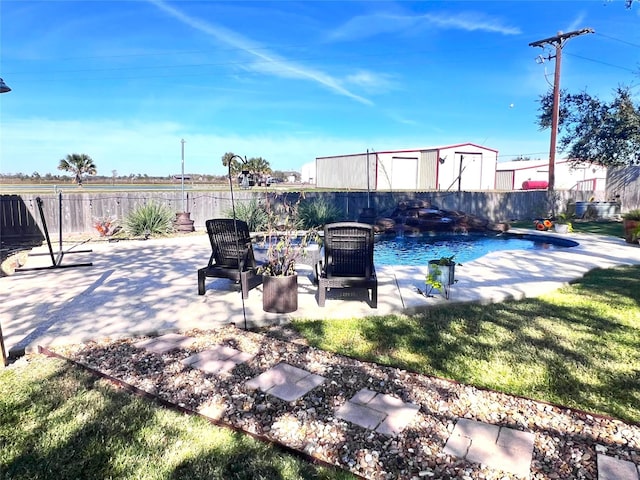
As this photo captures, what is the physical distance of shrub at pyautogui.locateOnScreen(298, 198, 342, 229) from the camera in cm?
1219

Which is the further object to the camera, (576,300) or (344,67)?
(344,67)

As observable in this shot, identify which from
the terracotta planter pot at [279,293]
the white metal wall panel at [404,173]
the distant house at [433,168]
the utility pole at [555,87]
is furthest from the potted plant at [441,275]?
the white metal wall panel at [404,173]

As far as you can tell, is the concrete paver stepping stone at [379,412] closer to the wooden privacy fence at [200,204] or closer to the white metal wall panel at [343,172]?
the wooden privacy fence at [200,204]

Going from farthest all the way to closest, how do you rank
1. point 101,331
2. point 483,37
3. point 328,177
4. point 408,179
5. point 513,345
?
point 328,177, point 408,179, point 483,37, point 101,331, point 513,345

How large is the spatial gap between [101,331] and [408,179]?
1201 inches

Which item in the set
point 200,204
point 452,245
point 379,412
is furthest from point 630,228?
point 200,204

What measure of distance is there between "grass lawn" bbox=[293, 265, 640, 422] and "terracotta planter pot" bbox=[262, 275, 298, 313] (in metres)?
0.28

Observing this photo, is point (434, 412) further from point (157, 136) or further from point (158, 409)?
point (157, 136)

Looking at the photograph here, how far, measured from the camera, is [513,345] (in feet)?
10.6

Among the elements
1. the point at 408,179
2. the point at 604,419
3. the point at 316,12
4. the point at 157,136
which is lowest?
the point at 604,419

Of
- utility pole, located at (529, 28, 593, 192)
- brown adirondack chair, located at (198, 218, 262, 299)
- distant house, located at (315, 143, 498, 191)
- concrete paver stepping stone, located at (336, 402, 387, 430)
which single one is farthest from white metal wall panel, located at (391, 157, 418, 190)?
concrete paver stepping stone, located at (336, 402, 387, 430)

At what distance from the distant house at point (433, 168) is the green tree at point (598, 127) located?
447 inches

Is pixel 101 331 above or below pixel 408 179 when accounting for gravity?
below

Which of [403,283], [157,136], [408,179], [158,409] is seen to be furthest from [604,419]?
[408,179]
